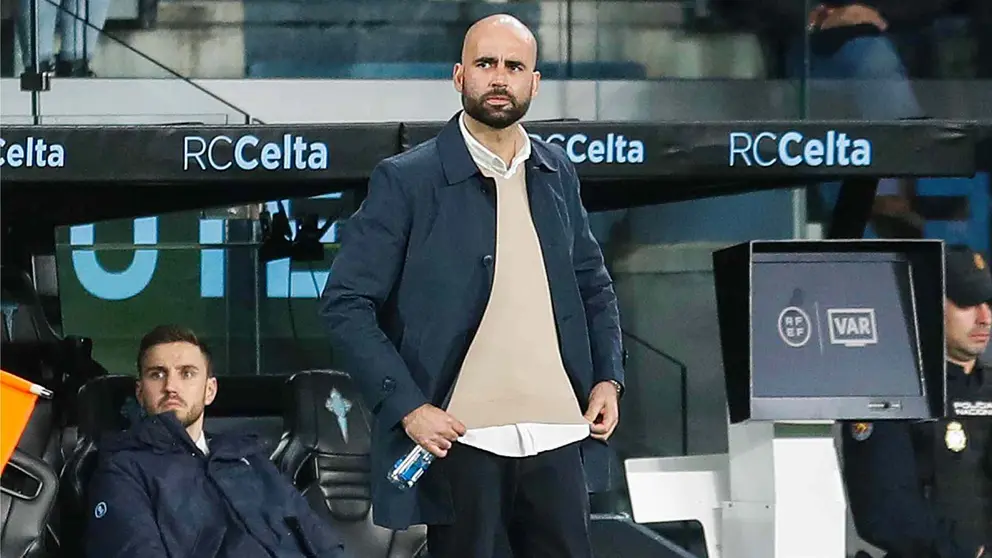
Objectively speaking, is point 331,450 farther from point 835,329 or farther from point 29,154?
point 835,329

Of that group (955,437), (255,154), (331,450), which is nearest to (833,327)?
(955,437)

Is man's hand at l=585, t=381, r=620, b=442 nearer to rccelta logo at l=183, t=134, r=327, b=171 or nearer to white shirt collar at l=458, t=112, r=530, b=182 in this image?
white shirt collar at l=458, t=112, r=530, b=182

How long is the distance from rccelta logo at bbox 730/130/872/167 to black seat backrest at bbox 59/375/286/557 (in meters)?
1.68

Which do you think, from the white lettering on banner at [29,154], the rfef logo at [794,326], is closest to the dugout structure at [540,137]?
the white lettering on banner at [29,154]

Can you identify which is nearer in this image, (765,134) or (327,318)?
(327,318)

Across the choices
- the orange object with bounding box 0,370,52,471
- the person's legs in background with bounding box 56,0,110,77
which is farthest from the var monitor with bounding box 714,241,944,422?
the person's legs in background with bounding box 56,0,110,77

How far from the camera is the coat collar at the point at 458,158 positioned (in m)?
3.18

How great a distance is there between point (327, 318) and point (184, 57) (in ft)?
14.5

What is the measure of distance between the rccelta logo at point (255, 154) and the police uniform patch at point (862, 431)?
1.85m

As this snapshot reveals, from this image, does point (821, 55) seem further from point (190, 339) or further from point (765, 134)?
point (190, 339)

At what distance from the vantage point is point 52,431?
17.5ft

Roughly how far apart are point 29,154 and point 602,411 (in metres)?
2.50

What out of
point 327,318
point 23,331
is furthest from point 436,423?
point 23,331

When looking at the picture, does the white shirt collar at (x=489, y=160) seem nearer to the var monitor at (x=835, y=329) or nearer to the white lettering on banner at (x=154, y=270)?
the var monitor at (x=835, y=329)
